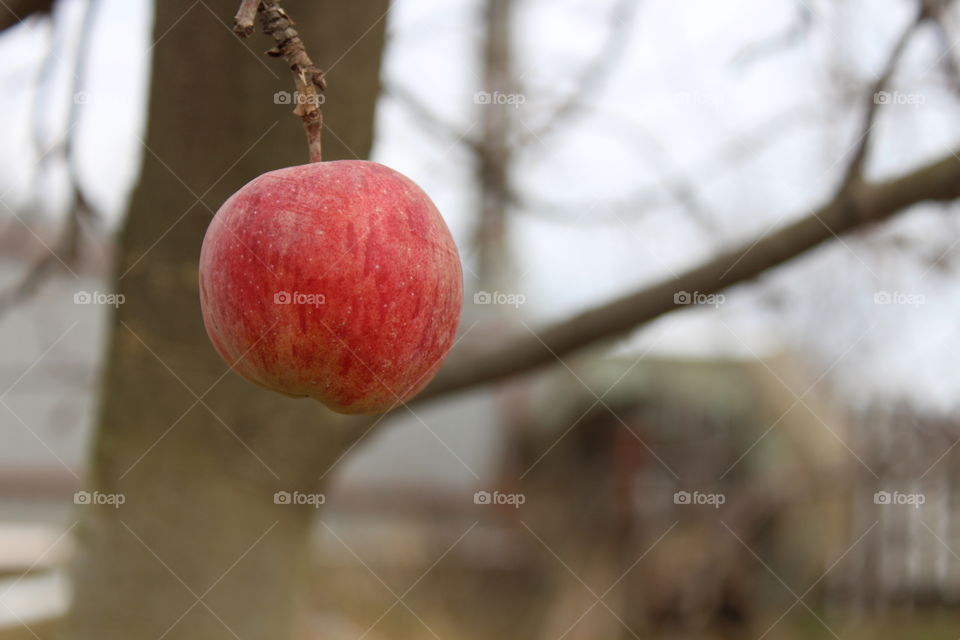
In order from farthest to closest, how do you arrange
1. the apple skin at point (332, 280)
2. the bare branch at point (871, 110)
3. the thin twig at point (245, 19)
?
the bare branch at point (871, 110) → the apple skin at point (332, 280) → the thin twig at point (245, 19)

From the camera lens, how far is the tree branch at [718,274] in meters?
1.38

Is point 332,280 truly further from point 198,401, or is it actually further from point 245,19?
point 198,401

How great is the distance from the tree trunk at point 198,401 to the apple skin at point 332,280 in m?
0.69

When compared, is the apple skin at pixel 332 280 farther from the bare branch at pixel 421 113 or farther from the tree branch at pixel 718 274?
the bare branch at pixel 421 113

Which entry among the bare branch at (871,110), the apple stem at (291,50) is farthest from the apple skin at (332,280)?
the bare branch at (871,110)

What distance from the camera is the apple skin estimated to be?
0.72 meters

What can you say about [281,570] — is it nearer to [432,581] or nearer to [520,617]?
[432,581]

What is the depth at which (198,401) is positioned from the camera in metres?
1.56

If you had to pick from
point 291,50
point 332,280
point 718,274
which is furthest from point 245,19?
point 718,274

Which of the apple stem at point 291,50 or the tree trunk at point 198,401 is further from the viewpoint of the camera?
the tree trunk at point 198,401

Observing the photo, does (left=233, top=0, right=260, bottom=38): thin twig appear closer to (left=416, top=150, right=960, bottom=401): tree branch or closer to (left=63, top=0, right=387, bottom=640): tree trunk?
(left=63, top=0, right=387, bottom=640): tree trunk

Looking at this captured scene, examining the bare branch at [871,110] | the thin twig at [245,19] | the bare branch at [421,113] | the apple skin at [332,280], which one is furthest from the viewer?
the bare branch at [421,113]

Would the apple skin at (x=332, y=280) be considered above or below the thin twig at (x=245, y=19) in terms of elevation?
below

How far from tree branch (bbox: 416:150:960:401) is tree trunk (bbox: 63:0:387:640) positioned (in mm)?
277
